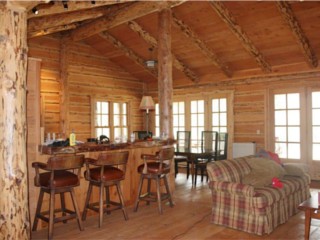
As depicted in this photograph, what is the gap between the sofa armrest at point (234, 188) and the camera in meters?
3.75

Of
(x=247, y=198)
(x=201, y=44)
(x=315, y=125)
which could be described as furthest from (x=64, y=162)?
(x=315, y=125)

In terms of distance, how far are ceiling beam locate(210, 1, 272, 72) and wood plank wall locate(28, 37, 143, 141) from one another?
4068mm

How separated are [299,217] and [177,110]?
17.7 ft

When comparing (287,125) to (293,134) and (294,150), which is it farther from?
(294,150)

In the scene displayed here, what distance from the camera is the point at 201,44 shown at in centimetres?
738

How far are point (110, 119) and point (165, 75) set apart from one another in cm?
395

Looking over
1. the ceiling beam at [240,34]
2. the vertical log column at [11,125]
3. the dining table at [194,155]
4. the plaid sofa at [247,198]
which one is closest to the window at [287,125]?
the ceiling beam at [240,34]

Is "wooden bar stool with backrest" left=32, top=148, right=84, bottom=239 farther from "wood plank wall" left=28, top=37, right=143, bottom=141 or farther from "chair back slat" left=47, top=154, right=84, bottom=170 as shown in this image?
"wood plank wall" left=28, top=37, right=143, bottom=141

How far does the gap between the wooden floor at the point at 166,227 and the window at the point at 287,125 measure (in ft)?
9.55

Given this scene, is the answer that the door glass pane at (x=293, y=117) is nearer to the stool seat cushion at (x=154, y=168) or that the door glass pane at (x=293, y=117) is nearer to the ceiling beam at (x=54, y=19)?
the stool seat cushion at (x=154, y=168)

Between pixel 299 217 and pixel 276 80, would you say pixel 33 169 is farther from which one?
pixel 276 80

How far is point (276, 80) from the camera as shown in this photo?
746 centimetres

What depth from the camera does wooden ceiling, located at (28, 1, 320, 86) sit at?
5880mm

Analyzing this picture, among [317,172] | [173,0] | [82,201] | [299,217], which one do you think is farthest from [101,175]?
[317,172]
